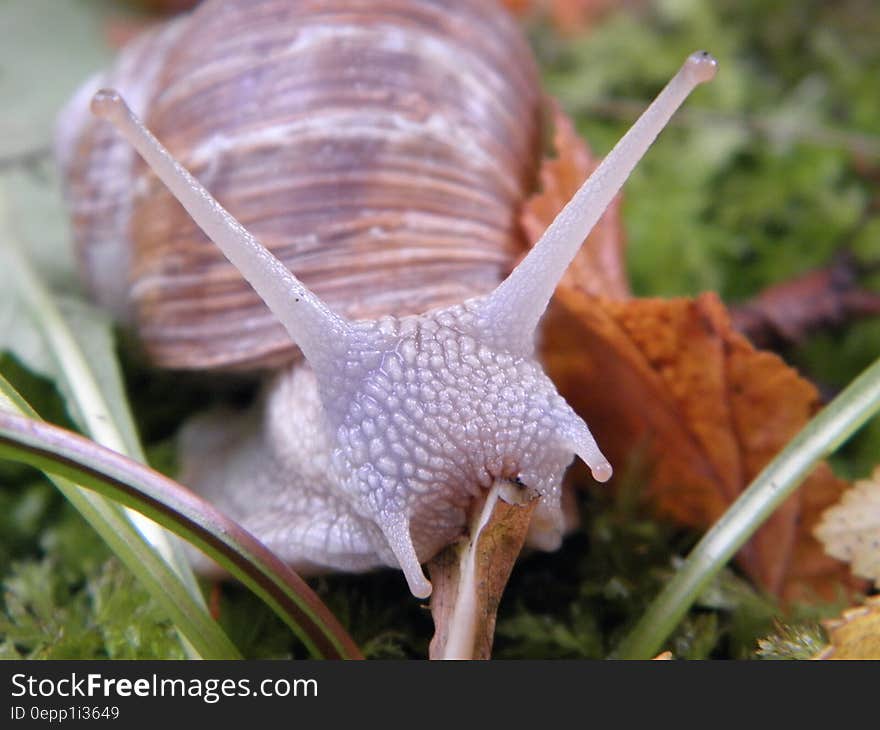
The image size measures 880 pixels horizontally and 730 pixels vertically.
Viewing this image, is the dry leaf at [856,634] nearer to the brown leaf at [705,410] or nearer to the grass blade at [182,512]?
the brown leaf at [705,410]

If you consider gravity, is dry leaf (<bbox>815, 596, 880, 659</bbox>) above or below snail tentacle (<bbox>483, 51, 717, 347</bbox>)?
below

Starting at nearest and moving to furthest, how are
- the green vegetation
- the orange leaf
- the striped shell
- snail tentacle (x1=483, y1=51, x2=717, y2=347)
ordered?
snail tentacle (x1=483, y1=51, x2=717, y2=347), the green vegetation, the striped shell, the orange leaf

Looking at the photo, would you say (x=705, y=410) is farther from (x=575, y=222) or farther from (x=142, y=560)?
(x=142, y=560)

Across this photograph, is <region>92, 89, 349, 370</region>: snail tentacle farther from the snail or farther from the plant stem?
the plant stem

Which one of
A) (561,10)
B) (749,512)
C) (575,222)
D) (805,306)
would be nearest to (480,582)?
(749,512)

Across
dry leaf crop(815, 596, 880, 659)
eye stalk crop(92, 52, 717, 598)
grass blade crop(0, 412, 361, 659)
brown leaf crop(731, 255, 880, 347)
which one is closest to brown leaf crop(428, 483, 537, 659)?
eye stalk crop(92, 52, 717, 598)

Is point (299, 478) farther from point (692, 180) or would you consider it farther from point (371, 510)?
point (692, 180)
